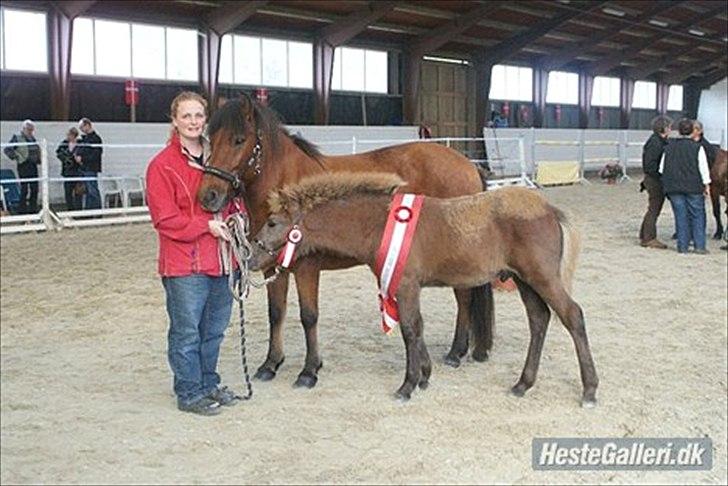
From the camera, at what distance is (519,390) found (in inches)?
167

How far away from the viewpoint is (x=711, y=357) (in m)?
5.06

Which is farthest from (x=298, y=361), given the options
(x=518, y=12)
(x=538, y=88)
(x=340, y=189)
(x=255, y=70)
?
(x=538, y=88)

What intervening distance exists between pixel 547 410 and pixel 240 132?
7.01 ft

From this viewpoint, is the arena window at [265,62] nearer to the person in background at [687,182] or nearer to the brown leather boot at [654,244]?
the brown leather boot at [654,244]

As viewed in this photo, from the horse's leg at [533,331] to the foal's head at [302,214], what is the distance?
1.07m

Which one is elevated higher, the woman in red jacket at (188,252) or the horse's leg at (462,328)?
the woman in red jacket at (188,252)

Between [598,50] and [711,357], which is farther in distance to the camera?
[598,50]

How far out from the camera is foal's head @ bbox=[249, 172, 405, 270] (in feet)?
13.1

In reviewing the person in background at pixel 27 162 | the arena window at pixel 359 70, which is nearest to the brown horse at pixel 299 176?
the person in background at pixel 27 162

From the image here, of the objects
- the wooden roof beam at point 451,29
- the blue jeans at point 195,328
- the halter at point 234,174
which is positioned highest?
the wooden roof beam at point 451,29

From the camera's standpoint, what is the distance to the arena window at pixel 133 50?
15438mm

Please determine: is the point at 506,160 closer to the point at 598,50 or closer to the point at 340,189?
the point at 598,50

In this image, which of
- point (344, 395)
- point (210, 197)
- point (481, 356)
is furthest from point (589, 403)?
point (210, 197)

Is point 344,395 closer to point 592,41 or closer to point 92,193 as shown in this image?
point 92,193
